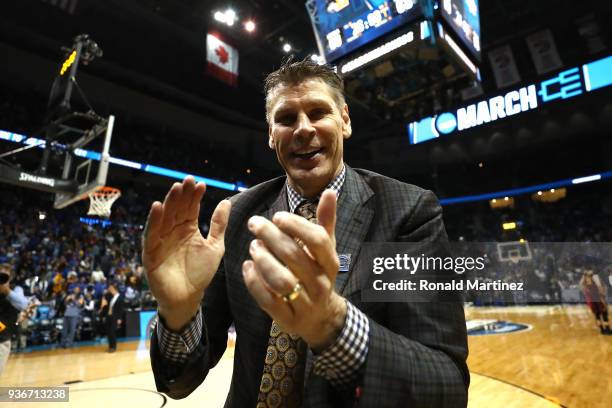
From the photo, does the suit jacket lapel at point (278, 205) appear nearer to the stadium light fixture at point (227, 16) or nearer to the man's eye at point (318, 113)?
the man's eye at point (318, 113)

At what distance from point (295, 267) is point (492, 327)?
10517mm

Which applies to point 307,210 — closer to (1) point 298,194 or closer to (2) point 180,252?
(1) point 298,194

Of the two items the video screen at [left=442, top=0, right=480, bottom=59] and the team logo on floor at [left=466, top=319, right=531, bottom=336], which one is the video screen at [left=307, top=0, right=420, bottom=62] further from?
the team logo on floor at [left=466, top=319, right=531, bottom=336]

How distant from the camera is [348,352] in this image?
74cm

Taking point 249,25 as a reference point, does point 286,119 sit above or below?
below

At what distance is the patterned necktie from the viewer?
0.98 meters

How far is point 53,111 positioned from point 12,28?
7.77m

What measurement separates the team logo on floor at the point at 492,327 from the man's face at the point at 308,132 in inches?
364

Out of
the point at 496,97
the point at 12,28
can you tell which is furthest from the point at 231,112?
the point at 496,97

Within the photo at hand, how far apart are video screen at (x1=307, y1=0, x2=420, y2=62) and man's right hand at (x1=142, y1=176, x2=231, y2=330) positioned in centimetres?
509

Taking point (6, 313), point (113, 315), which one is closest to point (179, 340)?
point (6, 313)

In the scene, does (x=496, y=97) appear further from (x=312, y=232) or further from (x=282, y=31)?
(x=312, y=232)

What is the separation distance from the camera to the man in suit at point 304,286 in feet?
2.19

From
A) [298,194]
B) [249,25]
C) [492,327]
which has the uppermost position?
[249,25]
